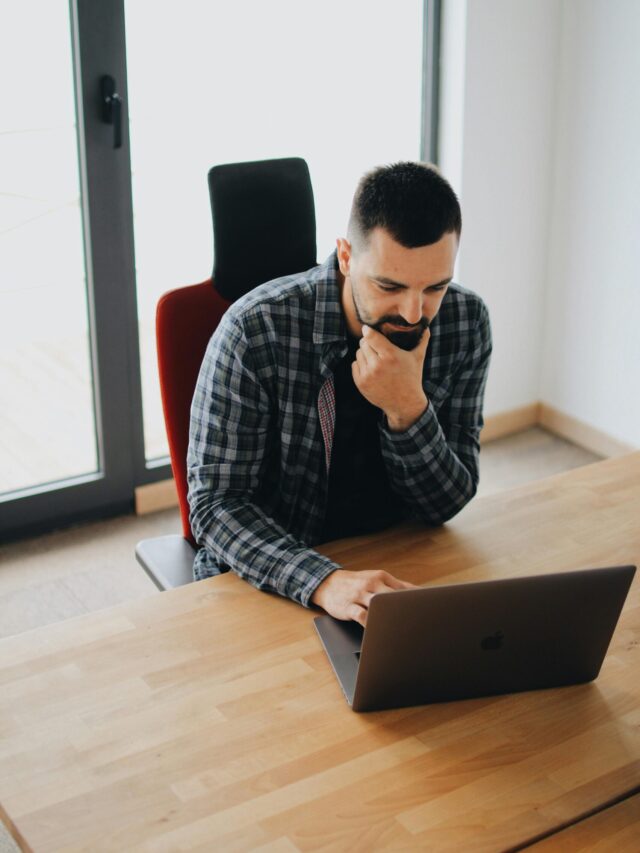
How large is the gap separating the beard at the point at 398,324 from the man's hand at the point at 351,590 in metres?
0.41

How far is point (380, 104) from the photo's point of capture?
3.48 meters

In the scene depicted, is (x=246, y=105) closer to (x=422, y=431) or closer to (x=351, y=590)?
(x=422, y=431)

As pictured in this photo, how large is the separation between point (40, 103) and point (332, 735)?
214 centimetres

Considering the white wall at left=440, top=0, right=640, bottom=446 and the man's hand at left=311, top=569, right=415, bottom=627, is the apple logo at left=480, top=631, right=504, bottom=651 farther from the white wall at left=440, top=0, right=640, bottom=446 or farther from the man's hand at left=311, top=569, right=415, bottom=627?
the white wall at left=440, top=0, right=640, bottom=446

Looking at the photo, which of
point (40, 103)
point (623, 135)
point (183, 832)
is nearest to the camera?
point (183, 832)

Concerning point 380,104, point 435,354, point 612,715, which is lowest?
point 612,715

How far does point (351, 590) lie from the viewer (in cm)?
150

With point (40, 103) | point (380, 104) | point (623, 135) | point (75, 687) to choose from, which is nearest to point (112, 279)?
point (40, 103)

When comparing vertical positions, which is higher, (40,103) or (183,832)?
(40,103)

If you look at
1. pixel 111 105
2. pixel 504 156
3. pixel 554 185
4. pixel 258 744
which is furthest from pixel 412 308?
pixel 554 185

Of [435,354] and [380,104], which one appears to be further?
[380,104]

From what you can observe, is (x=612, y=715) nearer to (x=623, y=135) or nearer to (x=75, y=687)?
(x=75, y=687)

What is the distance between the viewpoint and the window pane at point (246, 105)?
3031 millimetres

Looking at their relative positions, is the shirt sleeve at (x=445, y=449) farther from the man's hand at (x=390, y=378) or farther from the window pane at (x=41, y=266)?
the window pane at (x=41, y=266)
